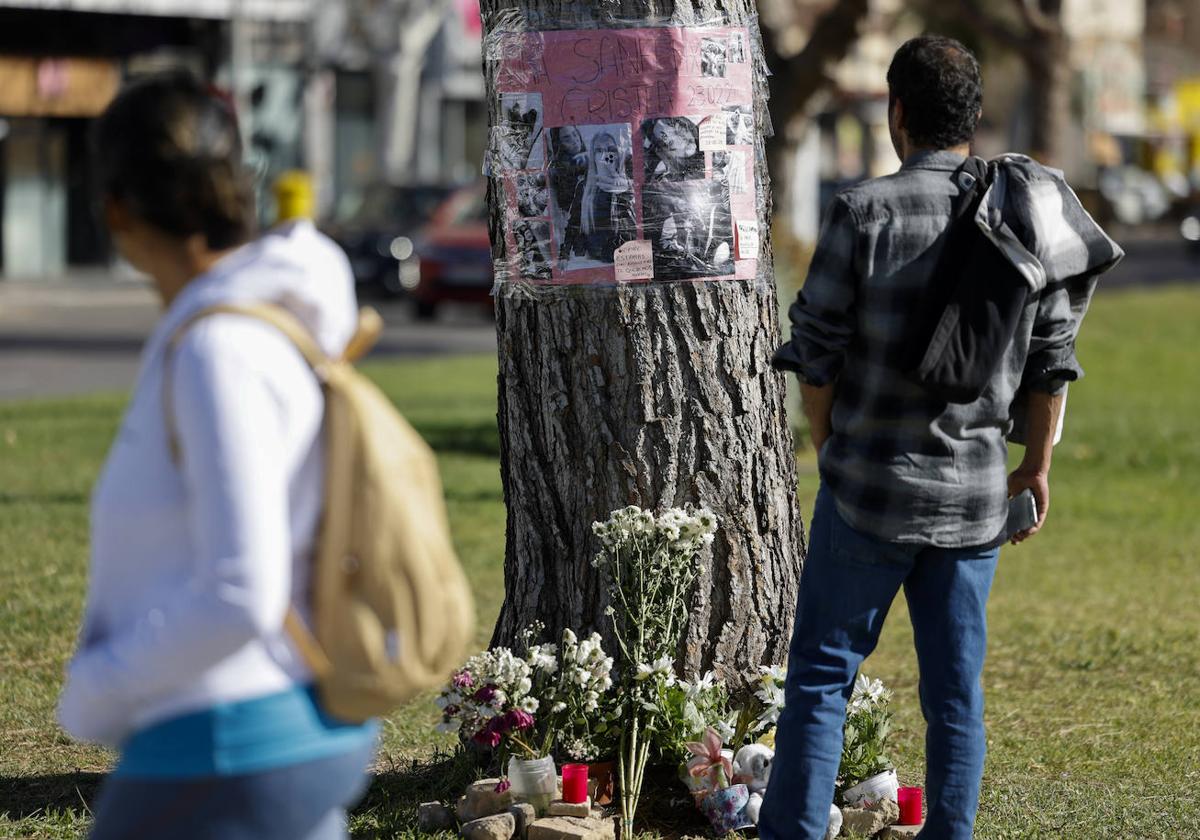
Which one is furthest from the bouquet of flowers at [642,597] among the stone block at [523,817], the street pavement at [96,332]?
the street pavement at [96,332]

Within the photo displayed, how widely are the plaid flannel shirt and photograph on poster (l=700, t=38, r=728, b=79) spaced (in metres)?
0.97

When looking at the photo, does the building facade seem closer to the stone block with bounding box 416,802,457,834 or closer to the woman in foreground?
the stone block with bounding box 416,802,457,834

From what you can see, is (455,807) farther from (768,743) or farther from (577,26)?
(577,26)

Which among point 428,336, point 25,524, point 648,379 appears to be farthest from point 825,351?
point 428,336

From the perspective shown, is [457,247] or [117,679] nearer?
[117,679]

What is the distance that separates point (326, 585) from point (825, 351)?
1633 mm

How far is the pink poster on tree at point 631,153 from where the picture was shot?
15.0ft

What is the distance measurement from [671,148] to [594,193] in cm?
22

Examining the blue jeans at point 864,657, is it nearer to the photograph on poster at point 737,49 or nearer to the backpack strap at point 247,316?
the photograph on poster at point 737,49

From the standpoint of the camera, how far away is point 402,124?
3497 cm

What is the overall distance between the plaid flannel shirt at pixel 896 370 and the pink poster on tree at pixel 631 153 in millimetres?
891

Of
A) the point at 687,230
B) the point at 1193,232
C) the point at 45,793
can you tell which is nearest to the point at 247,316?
the point at 687,230

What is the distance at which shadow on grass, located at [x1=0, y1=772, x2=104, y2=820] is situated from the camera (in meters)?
4.96

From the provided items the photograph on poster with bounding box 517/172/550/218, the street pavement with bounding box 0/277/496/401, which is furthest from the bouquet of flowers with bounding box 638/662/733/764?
the street pavement with bounding box 0/277/496/401
